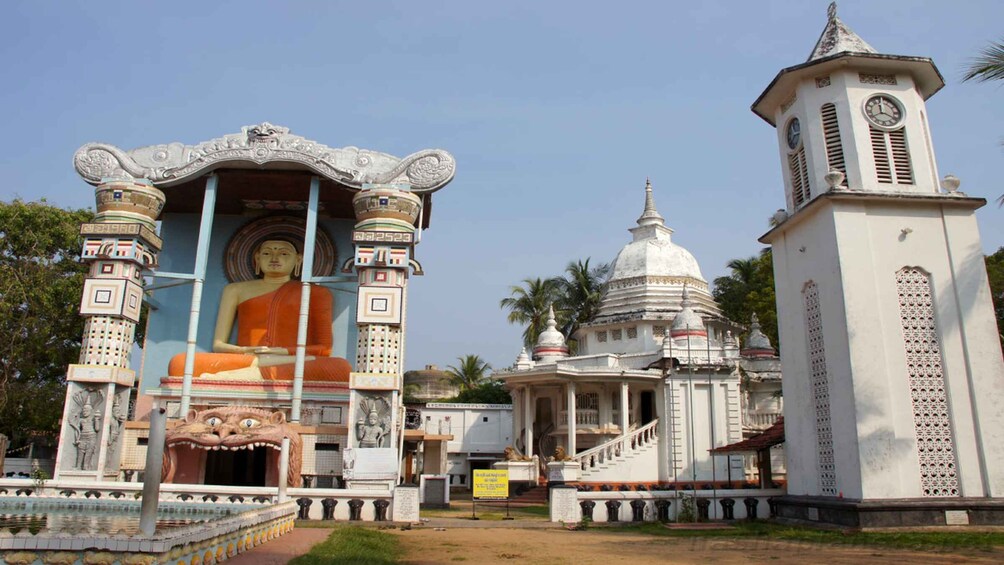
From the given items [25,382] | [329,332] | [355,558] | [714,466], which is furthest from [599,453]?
[25,382]

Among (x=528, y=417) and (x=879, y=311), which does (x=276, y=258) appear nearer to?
(x=528, y=417)

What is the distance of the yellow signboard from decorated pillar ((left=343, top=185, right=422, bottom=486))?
2.15 m

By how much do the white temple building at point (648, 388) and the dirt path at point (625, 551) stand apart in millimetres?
10178

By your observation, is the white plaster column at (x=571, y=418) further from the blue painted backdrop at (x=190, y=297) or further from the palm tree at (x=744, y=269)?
the palm tree at (x=744, y=269)

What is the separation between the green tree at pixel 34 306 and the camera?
27156 mm

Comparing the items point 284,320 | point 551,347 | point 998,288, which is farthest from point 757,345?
point 284,320

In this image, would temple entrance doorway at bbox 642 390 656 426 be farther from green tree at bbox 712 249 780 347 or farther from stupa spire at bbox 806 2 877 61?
stupa spire at bbox 806 2 877 61

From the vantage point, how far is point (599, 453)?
87.4 feet

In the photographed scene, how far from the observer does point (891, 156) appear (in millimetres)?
16125

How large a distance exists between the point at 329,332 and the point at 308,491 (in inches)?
348

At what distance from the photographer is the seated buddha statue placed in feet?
76.0

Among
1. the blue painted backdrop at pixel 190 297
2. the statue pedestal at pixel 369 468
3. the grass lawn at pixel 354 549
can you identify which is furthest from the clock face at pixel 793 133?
the blue painted backdrop at pixel 190 297

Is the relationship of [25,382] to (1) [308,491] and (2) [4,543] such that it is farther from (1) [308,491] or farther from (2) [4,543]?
(2) [4,543]

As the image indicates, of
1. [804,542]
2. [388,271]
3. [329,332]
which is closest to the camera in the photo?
[804,542]
